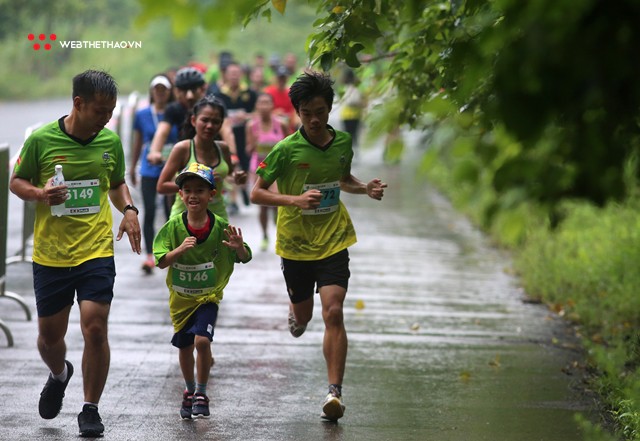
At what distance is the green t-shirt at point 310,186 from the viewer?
768 cm

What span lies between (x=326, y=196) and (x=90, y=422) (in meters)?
1.92

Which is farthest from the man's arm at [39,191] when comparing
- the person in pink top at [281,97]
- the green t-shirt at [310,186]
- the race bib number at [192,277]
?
the person in pink top at [281,97]

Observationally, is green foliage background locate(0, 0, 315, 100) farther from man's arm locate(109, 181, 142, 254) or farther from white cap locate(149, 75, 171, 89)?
man's arm locate(109, 181, 142, 254)

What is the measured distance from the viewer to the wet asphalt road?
23.8 ft

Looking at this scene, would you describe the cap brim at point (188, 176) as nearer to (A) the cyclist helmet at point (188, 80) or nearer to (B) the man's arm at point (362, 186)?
(B) the man's arm at point (362, 186)

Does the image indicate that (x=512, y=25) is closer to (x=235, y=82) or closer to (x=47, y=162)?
(x=47, y=162)

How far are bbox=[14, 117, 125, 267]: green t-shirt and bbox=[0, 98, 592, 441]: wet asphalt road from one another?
3.19ft

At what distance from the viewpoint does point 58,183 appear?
6.71 metres

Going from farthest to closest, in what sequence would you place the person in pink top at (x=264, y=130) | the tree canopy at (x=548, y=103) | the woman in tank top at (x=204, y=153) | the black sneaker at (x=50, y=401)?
the person in pink top at (x=264, y=130)
the woman in tank top at (x=204, y=153)
the black sneaker at (x=50, y=401)
the tree canopy at (x=548, y=103)

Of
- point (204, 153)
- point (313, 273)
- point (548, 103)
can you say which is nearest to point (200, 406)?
point (313, 273)

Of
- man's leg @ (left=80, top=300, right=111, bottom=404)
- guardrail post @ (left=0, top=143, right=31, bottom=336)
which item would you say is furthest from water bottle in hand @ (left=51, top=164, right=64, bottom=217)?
guardrail post @ (left=0, top=143, right=31, bottom=336)

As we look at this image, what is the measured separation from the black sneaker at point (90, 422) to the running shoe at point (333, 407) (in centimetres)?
124

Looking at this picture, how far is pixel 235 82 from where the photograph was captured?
1728 cm

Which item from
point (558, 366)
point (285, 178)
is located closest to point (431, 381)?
point (558, 366)
